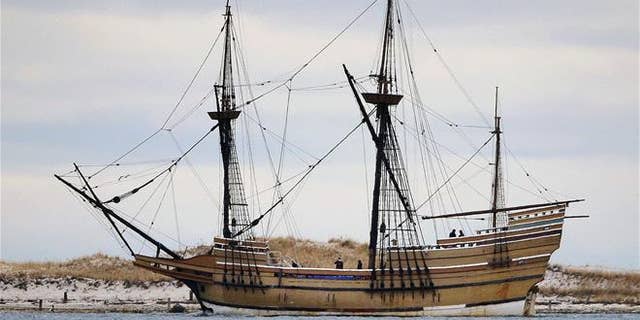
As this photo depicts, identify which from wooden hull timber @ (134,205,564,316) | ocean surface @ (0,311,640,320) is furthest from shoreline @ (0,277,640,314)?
wooden hull timber @ (134,205,564,316)

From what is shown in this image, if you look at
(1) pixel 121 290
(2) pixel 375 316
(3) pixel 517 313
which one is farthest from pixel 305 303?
(1) pixel 121 290

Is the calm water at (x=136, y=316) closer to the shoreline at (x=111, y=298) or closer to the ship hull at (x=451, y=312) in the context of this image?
the ship hull at (x=451, y=312)

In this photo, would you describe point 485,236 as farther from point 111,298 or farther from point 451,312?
point 111,298

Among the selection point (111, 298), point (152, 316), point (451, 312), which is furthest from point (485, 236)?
point (111, 298)

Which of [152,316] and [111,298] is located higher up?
[111,298]

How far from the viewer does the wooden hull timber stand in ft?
345

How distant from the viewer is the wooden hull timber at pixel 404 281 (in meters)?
105

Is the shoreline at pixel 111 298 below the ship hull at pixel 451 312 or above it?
above

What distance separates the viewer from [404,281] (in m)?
107

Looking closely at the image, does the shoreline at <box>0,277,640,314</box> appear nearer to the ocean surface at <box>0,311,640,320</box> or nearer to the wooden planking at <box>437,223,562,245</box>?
the ocean surface at <box>0,311,640,320</box>

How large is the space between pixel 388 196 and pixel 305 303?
24.5 ft

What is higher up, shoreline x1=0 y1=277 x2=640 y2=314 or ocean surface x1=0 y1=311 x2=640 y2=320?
shoreline x1=0 y1=277 x2=640 y2=314

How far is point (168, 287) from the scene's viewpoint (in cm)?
12225

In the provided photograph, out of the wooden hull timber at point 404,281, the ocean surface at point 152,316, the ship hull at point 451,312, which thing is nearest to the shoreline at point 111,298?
the ocean surface at point 152,316
